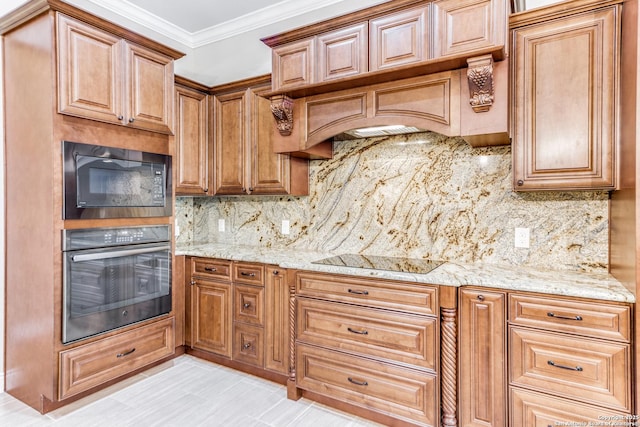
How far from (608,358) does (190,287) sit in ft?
9.27

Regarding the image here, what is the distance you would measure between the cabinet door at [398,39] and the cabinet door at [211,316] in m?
2.00

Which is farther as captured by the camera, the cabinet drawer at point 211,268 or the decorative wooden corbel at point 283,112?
the cabinet drawer at point 211,268

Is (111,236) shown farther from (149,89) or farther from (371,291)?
(371,291)

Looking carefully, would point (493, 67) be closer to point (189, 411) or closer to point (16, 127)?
point (189, 411)

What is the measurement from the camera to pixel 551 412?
71.4 inches

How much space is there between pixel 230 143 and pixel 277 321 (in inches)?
63.0

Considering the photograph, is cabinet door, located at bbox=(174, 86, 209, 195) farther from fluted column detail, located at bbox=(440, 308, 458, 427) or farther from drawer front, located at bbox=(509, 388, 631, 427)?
drawer front, located at bbox=(509, 388, 631, 427)

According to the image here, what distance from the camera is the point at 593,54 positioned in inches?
75.4

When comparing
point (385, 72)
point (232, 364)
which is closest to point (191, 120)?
point (385, 72)

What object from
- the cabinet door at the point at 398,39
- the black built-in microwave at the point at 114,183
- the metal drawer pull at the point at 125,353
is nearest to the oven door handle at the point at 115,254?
the black built-in microwave at the point at 114,183

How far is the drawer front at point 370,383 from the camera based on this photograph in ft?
6.84

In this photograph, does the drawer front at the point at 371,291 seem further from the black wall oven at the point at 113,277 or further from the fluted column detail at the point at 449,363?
the black wall oven at the point at 113,277

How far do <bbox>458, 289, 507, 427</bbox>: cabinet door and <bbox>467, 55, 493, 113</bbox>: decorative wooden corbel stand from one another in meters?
1.03

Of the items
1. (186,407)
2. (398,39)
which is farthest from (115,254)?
(398,39)
